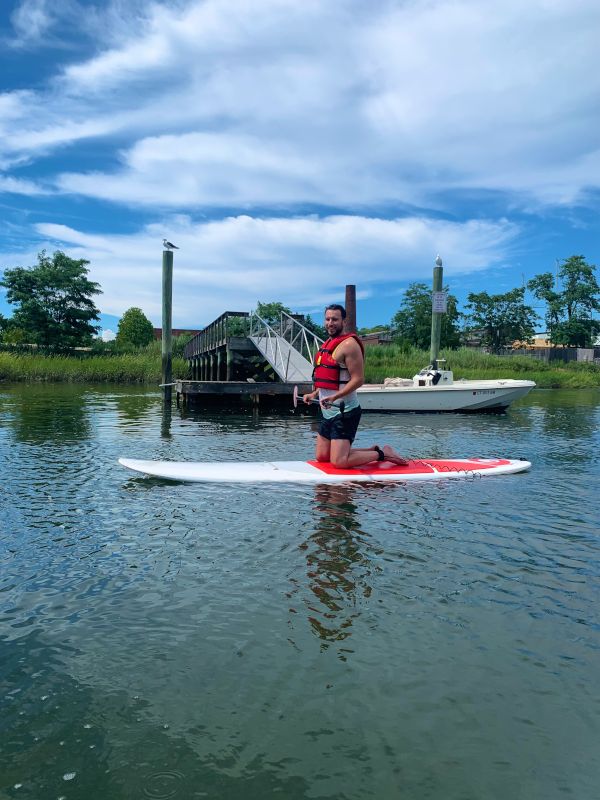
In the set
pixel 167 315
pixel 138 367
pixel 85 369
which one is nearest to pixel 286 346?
pixel 167 315

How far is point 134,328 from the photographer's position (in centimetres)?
6375

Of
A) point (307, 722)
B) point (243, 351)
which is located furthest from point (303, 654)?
point (243, 351)

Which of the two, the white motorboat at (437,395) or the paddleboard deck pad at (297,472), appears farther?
the white motorboat at (437,395)

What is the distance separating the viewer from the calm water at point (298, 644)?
2.48 meters

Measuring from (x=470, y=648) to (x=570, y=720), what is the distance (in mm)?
694

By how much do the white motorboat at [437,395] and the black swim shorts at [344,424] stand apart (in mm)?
10970

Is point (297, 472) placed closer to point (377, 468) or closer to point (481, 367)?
point (377, 468)

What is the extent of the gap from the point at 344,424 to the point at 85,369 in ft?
90.2

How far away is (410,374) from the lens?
28766 mm

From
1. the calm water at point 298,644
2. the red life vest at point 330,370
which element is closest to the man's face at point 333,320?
the red life vest at point 330,370

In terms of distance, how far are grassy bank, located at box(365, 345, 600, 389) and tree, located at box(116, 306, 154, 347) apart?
3487 centimetres

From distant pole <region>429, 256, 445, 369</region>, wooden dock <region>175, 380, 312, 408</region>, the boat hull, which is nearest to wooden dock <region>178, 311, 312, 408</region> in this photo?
wooden dock <region>175, 380, 312, 408</region>

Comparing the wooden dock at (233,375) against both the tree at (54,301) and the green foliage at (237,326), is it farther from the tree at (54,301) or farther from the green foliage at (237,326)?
the tree at (54,301)

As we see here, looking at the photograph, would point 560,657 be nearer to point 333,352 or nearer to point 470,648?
point 470,648
